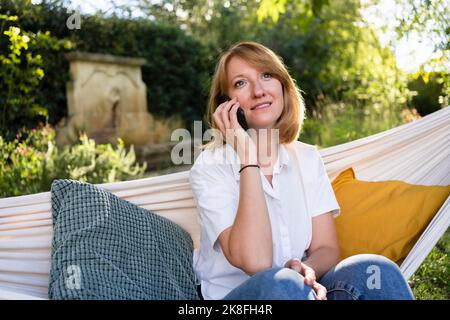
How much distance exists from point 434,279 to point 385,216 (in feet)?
2.00

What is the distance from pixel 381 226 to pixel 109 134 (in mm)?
5306

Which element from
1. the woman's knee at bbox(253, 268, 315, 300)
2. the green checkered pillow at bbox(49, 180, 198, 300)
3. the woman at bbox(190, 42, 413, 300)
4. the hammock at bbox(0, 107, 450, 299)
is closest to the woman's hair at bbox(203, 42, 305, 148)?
the woman at bbox(190, 42, 413, 300)

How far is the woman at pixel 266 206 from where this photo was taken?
5.26ft

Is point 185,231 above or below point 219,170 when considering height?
below

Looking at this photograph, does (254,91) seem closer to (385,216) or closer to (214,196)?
(214,196)

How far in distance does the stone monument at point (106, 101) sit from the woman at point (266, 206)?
14.5 ft

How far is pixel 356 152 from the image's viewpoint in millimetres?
2463

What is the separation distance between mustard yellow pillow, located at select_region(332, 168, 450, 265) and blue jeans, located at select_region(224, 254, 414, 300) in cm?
46

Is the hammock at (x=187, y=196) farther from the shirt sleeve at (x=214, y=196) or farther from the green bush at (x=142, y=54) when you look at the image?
the green bush at (x=142, y=54)

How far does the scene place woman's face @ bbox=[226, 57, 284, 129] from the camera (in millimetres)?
2041

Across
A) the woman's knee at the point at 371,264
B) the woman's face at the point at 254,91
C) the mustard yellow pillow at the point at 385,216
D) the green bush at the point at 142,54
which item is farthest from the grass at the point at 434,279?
the green bush at the point at 142,54

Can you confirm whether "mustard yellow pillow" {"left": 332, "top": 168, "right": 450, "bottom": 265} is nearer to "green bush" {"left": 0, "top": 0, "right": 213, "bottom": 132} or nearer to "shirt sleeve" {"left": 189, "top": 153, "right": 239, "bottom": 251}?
"shirt sleeve" {"left": 189, "top": 153, "right": 239, "bottom": 251}
